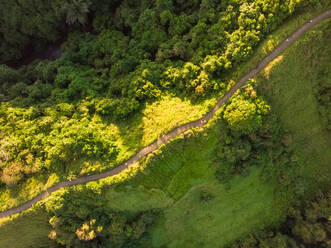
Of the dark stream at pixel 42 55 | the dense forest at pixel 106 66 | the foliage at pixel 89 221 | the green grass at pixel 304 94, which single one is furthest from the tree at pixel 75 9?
the green grass at pixel 304 94

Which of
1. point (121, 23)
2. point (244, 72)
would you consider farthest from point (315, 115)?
point (121, 23)

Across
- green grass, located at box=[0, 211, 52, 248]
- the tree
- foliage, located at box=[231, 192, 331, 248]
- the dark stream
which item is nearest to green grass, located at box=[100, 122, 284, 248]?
foliage, located at box=[231, 192, 331, 248]

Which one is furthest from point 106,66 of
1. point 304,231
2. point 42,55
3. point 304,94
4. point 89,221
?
point 304,231

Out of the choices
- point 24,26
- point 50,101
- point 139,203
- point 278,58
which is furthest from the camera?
point 24,26

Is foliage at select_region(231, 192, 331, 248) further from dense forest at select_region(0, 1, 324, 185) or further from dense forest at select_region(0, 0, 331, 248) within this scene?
dense forest at select_region(0, 1, 324, 185)

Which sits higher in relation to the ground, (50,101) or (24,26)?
(24,26)

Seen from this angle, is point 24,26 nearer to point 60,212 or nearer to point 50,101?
point 50,101

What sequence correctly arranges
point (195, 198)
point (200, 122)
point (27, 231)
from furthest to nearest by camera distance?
1. point (195, 198)
2. point (27, 231)
3. point (200, 122)

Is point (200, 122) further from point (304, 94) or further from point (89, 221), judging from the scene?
point (89, 221)
